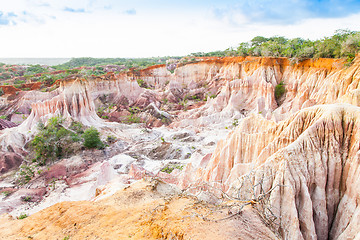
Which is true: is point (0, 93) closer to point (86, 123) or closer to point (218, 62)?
point (86, 123)

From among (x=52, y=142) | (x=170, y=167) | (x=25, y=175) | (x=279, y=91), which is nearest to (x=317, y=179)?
(x=170, y=167)

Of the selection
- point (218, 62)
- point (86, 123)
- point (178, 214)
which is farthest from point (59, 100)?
point (218, 62)

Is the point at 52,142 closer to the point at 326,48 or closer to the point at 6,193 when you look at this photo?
the point at 6,193

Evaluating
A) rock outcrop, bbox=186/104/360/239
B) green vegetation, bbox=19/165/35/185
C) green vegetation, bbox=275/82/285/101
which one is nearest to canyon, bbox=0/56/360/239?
rock outcrop, bbox=186/104/360/239

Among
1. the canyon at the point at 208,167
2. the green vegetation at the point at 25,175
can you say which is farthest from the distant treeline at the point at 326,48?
the green vegetation at the point at 25,175

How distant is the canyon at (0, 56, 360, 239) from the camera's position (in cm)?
561

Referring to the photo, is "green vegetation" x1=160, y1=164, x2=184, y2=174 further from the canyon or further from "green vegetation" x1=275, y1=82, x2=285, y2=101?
"green vegetation" x1=275, y1=82, x2=285, y2=101

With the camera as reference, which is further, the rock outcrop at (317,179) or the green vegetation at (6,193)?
the green vegetation at (6,193)

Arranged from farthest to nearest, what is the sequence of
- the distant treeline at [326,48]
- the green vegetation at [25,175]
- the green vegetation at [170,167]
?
1. the distant treeline at [326,48]
2. the green vegetation at [25,175]
3. the green vegetation at [170,167]

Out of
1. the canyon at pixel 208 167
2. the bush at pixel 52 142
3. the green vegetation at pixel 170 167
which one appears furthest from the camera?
the bush at pixel 52 142

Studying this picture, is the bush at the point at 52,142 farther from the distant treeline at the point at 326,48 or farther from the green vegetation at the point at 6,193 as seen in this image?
the distant treeline at the point at 326,48

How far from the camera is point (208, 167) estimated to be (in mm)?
10391

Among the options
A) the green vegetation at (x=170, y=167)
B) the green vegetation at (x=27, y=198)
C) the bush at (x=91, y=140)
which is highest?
the bush at (x=91, y=140)

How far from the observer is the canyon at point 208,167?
221 inches
